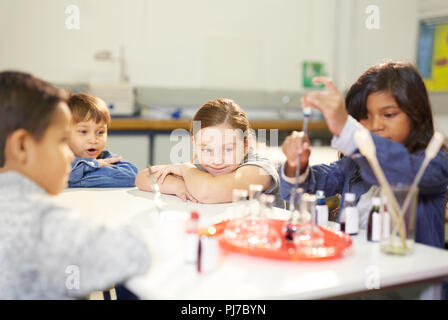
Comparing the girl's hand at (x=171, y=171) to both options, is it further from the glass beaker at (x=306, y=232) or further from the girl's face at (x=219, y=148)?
the glass beaker at (x=306, y=232)

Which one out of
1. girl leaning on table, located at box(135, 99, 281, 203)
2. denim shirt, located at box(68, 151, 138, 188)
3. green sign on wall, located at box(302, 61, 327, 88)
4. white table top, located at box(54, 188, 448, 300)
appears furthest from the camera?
green sign on wall, located at box(302, 61, 327, 88)

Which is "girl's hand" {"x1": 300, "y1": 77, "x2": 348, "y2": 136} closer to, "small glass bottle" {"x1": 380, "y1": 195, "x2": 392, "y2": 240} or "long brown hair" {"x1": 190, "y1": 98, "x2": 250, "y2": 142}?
"small glass bottle" {"x1": 380, "y1": 195, "x2": 392, "y2": 240}

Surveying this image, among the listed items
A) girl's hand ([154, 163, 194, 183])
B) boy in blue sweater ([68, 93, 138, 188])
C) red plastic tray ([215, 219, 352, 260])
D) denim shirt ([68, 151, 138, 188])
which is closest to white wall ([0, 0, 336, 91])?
boy in blue sweater ([68, 93, 138, 188])

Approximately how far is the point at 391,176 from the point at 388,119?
0.97ft

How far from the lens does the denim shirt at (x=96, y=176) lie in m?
1.79

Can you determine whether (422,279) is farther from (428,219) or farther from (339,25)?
(339,25)

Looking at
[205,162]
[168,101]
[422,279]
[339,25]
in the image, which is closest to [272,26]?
[339,25]

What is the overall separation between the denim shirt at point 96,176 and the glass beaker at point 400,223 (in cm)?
109

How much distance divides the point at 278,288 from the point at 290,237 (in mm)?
263

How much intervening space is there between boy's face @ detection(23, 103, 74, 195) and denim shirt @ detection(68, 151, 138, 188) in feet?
2.90

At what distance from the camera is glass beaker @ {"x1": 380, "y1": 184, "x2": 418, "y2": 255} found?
989 millimetres

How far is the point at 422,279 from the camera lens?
911mm

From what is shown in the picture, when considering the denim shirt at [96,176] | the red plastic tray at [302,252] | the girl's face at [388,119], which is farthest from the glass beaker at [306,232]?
the denim shirt at [96,176]

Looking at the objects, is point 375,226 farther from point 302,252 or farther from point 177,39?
point 177,39
